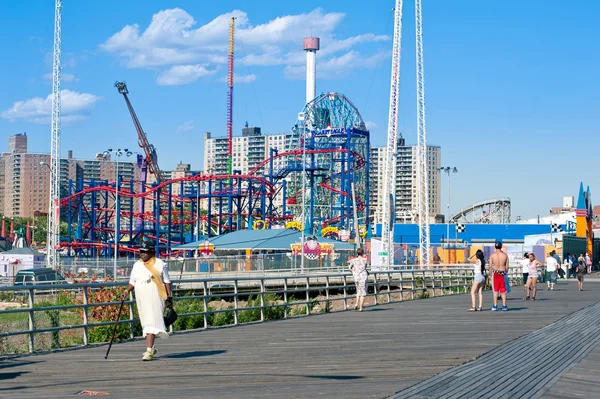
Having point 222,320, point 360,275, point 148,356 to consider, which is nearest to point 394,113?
point 222,320

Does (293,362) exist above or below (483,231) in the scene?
below

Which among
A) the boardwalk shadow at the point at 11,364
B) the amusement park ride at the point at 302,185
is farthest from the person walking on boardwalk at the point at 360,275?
the amusement park ride at the point at 302,185

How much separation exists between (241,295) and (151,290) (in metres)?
Answer: 23.0

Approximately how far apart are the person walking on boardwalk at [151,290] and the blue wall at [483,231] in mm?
102072

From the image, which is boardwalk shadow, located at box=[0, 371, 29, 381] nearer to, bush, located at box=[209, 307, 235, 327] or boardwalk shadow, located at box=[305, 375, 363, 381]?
boardwalk shadow, located at box=[305, 375, 363, 381]

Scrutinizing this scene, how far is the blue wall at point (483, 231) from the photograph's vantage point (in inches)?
4631

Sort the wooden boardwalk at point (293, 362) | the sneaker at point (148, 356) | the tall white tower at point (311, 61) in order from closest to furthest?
A: 1. the wooden boardwalk at point (293, 362)
2. the sneaker at point (148, 356)
3. the tall white tower at point (311, 61)

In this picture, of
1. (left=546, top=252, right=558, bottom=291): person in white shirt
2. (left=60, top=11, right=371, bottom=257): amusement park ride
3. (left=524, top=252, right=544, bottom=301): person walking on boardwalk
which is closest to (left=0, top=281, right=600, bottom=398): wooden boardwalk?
(left=524, top=252, right=544, bottom=301): person walking on boardwalk

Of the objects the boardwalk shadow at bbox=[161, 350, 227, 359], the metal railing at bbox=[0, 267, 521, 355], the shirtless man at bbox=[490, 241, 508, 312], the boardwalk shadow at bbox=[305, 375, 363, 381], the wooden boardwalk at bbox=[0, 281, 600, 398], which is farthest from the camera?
the shirtless man at bbox=[490, 241, 508, 312]

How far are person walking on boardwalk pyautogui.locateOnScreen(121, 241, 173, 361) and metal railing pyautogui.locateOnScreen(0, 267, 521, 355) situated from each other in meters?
1.80

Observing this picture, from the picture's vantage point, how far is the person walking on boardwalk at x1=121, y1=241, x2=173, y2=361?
1361cm

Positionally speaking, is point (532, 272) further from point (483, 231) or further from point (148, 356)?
point (483, 231)

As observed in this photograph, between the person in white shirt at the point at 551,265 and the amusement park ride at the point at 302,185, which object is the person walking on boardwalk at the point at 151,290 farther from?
the amusement park ride at the point at 302,185

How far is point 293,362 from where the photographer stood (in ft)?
42.7
